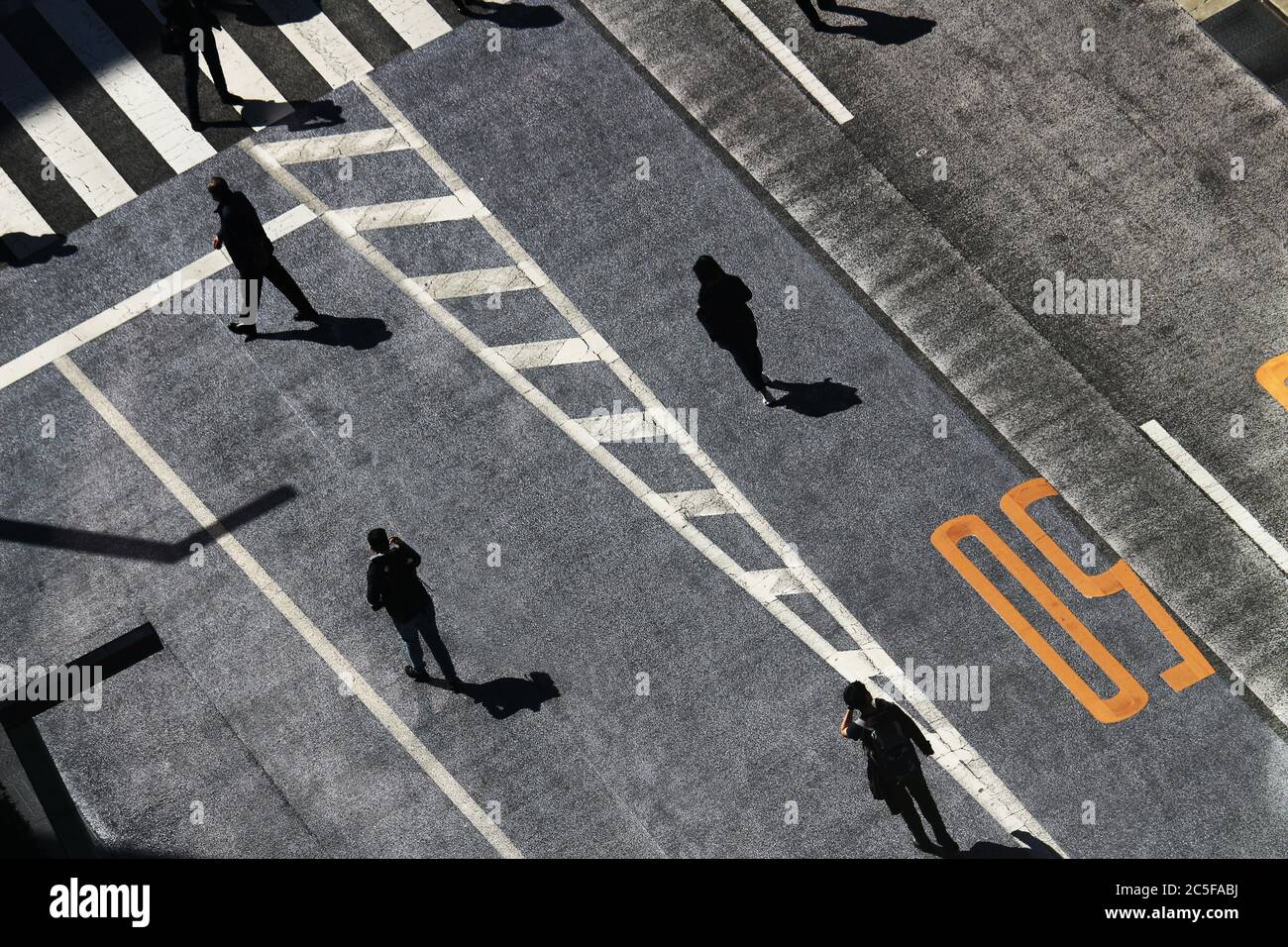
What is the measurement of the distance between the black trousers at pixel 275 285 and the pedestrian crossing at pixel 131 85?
8.37 ft

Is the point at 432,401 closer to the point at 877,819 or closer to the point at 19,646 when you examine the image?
the point at 19,646

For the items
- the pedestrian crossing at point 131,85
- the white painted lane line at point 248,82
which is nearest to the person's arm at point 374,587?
the pedestrian crossing at point 131,85

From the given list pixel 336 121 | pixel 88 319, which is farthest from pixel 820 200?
pixel 88 319

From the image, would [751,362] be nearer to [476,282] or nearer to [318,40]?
[476,282]

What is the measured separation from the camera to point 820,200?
2006cm

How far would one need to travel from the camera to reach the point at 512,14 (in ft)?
71.8

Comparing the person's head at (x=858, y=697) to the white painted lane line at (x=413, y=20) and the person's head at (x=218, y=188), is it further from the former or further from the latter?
the white painted lane line at (x=413, y=20)

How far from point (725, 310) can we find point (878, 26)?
616 centimetres

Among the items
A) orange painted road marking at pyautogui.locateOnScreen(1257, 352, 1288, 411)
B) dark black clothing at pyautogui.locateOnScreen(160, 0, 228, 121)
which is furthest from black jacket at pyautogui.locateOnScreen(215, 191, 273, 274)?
orange painted road marking at pyautogui.locateOnScreen(1257, 352, 1288, 411)

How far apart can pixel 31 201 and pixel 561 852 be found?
37.4 ft

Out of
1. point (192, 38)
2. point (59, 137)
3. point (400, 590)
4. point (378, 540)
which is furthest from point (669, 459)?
point (59, 137)

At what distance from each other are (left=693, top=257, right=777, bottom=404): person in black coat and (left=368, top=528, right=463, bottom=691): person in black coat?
444 cm

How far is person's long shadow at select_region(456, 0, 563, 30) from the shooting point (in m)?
21.8

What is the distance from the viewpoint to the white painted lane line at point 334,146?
20.7m
